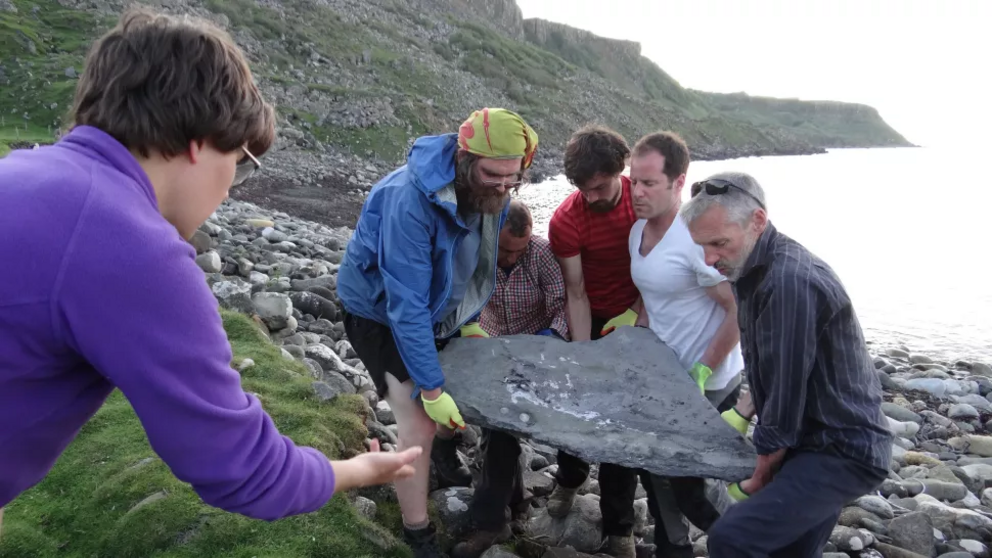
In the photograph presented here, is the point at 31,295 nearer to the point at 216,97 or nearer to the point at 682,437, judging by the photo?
the point at 216,97

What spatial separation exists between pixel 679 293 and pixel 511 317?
127 centimetres

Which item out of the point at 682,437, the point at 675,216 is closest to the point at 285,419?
the point at 682,437

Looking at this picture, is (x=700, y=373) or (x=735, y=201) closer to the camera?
(x=735, y=201)

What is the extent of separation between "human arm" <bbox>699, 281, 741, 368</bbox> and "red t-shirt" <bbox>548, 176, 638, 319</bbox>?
2.30 ft

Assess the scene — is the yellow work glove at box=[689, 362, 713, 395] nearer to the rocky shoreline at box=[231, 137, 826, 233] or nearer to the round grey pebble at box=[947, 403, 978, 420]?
the round grey pebble at box=[947, 403, 978, 420]

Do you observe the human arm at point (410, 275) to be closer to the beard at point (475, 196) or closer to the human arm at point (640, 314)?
the beard at point (475, 196)

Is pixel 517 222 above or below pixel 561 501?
above

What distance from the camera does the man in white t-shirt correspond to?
406 centimetres

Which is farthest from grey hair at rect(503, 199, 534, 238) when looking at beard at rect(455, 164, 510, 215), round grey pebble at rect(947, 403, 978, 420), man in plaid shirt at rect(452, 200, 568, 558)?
round grey pebble at rect(947, 403, 978, 420)

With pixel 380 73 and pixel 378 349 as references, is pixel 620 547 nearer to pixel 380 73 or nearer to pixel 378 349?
pixel 378 349

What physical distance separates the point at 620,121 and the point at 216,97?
7641 centimetres

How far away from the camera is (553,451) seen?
656 cm

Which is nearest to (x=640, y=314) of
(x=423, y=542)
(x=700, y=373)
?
(x=700, y=373)

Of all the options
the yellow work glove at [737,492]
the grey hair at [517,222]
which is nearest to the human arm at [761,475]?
the yellow work glove at [737,492]
